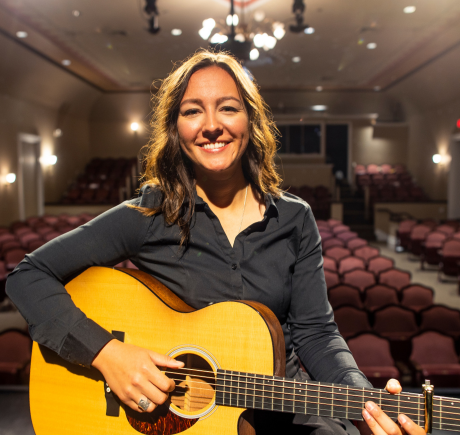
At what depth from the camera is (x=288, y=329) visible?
1.33 meters

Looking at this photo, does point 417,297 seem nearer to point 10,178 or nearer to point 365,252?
point 365,252

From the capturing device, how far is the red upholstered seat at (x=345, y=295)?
4816 millimetres

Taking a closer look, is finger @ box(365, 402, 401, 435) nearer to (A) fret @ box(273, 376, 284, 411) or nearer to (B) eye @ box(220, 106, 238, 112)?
(A) fret @ box(273, 376, 284, 411)

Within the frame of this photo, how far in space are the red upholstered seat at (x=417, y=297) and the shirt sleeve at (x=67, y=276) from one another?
455 centimetres

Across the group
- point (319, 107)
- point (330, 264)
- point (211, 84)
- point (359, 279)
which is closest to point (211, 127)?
point (211, 84)

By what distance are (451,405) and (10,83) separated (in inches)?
479

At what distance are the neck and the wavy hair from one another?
38 millimetres

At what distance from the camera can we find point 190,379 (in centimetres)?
120

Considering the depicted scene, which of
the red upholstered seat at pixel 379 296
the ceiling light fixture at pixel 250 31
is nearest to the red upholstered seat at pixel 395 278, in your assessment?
the red upholstered seat at pixel 379 296

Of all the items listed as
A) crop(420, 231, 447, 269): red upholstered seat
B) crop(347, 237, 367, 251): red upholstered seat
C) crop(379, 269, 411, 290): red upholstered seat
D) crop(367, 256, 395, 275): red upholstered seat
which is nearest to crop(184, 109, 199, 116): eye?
crop(379, 269, 411, 290): red upholstered seat

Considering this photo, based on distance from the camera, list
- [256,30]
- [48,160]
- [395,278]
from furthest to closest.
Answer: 1. [48,160]
2. [256,30]
3. [395,278]

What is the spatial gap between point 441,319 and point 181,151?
150 inches

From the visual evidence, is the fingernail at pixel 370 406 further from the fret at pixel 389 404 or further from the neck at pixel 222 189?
the neck at pixel 222 189

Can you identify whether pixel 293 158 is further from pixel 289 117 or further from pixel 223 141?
pixel 223 141
